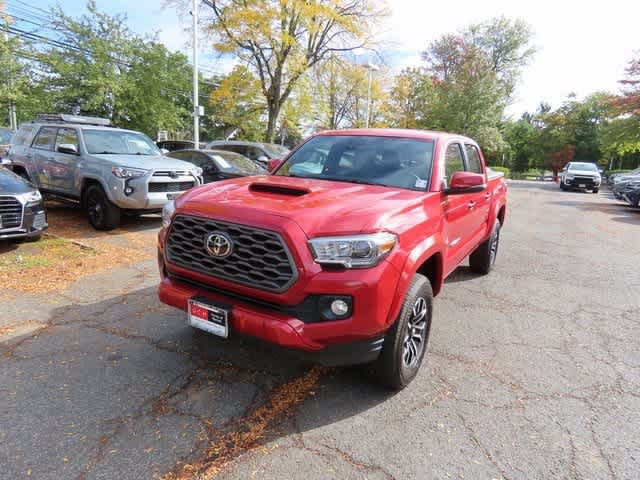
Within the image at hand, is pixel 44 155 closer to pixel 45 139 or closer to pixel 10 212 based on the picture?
pixel 45 139

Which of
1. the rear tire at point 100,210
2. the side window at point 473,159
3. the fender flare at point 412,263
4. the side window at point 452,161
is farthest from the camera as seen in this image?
the rear tire at point 100,210

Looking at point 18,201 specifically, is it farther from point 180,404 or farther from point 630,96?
point 630,96

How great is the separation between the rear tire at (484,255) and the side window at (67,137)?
705 centimetres

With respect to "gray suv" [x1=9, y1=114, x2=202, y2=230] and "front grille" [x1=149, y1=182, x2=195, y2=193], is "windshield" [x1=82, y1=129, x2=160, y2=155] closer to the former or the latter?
"gray suv" [x1=9, y1=114, x2=202, y2=230]

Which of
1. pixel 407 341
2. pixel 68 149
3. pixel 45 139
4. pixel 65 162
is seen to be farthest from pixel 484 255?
pixel 45 139

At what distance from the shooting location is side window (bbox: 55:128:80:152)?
766 centimetres

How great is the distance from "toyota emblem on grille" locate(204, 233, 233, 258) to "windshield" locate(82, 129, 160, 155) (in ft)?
20.5

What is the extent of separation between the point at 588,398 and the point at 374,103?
118 ft

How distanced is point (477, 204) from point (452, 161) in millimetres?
786

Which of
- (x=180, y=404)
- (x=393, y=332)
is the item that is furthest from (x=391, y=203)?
(x=180, y=404)

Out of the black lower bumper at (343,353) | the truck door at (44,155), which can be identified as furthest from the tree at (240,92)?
the black lower bumper at (343,353)

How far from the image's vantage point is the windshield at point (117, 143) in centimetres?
769

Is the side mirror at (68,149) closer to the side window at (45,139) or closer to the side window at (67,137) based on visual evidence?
the side window at (67,137)

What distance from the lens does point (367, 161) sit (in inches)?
143
